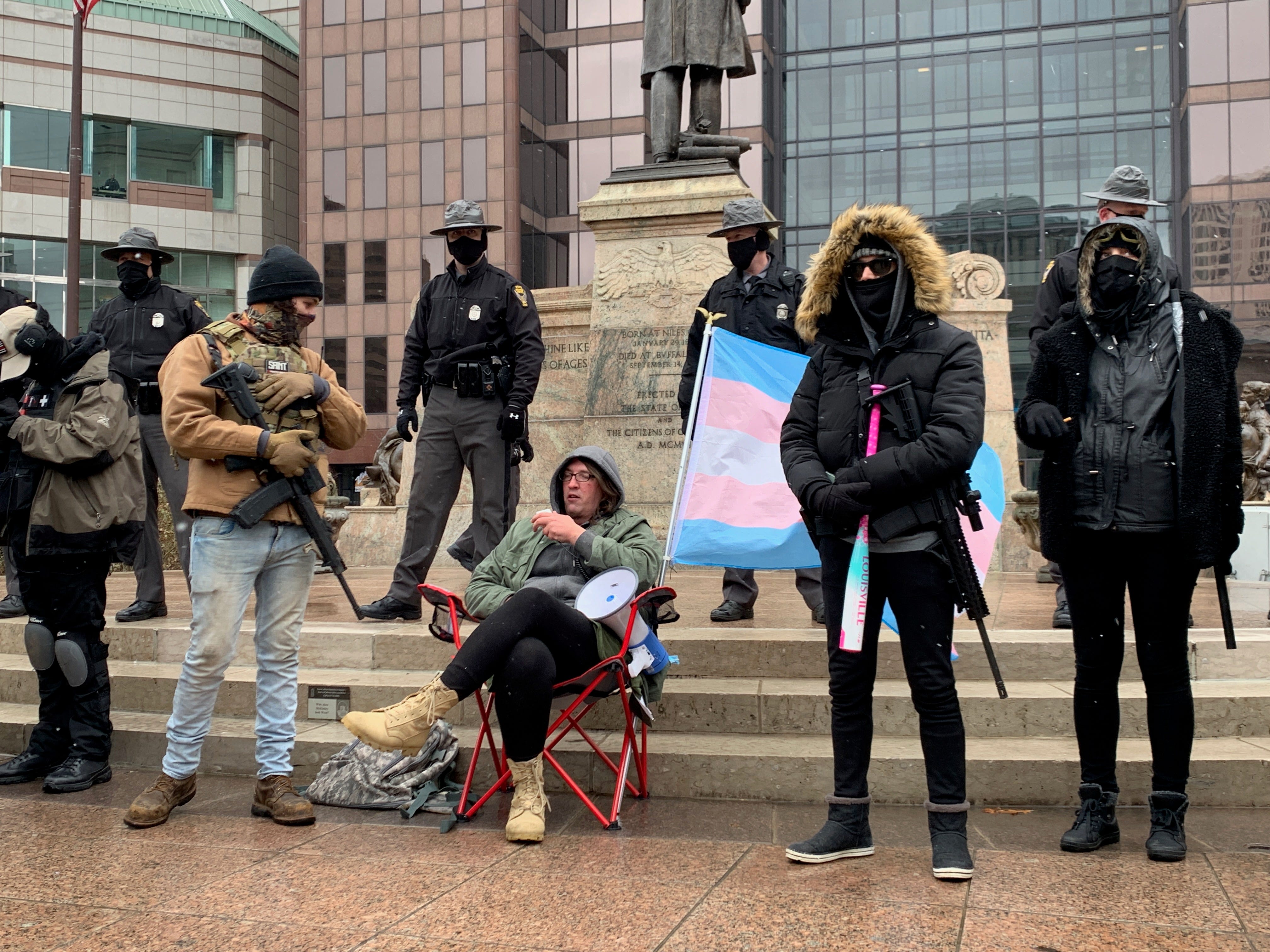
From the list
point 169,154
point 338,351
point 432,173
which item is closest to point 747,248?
point 432,173

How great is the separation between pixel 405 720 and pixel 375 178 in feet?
141

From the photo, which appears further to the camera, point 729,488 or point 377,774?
point 729,488

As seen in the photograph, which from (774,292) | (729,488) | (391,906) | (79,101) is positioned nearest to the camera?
(391,906)

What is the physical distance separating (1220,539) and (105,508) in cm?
459

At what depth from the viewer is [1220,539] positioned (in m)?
4.27

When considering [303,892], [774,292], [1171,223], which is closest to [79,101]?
[774,292]

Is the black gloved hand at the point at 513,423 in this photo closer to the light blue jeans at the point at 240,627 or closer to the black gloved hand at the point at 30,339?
the light blue jeans at the point at 240,627

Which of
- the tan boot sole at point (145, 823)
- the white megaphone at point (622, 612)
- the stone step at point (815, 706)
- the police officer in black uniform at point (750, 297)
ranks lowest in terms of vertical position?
the tan boot sole at point (145, 823)

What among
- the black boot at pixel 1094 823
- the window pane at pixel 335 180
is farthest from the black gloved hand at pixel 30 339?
the window pane at pixel 335 180

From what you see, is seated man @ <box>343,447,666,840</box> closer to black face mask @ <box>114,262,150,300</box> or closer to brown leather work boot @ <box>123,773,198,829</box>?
brown leather work boot @ <box>123,773,198,829</box>

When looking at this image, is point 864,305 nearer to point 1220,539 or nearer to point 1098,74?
point 1220,539

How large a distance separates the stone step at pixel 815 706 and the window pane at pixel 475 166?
39157 millimetres

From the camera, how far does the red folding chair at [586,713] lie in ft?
16.0

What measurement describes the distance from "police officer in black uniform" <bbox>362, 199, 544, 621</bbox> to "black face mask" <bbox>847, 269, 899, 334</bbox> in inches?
112
